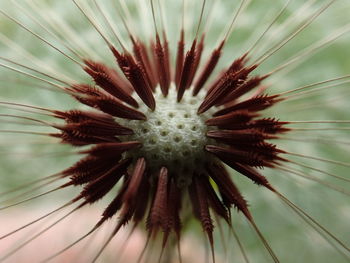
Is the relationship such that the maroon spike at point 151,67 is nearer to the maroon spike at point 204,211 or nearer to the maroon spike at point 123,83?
the maroon spike at point 123,83

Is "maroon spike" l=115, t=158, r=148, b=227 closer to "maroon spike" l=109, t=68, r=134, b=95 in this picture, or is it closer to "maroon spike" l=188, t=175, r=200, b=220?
"maroon spike" l=188, t=175, r=200, b=220

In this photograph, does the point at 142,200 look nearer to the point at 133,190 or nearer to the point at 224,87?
the point at 133,190

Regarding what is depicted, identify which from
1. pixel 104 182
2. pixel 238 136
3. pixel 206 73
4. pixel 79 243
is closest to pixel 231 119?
pixel 238 136

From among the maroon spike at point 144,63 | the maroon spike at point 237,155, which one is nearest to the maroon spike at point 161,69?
the maroon spike at point 144,63

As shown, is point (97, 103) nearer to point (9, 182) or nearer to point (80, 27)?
point (80, 27)

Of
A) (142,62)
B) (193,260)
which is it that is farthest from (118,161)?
(193,260)

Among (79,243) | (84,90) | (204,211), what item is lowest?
(79,243)
